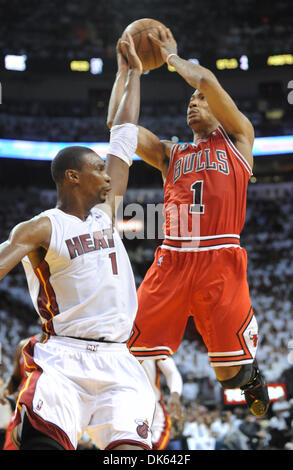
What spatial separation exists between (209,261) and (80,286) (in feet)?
4.72

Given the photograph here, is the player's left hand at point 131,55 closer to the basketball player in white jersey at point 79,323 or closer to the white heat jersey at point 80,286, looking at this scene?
the basketball player in white jersey at point 79,323

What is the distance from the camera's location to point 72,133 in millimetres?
20016

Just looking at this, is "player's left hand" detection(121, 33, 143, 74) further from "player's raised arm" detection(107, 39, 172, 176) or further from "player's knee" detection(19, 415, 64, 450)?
"player's knee" detection(19, 415, 64, 450)

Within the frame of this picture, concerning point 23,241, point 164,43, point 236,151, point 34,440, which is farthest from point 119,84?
point 34,440

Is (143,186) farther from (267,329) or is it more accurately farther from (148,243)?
(267,329)

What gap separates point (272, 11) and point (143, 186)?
28.9 ft

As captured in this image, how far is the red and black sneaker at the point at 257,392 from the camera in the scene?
4184 mm

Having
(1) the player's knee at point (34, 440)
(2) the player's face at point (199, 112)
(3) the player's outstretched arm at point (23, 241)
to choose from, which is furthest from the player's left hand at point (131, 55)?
(1) the player's knee at point (34, 440)

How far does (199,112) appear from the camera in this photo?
438 cm

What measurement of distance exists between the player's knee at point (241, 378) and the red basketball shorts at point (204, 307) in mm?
59

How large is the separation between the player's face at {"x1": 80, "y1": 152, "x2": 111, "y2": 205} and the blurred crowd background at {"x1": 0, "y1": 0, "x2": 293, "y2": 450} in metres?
13.5

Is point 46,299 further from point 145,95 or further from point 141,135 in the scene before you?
point 145,95

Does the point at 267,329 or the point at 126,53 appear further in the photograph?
the point at 267,329
